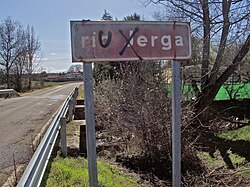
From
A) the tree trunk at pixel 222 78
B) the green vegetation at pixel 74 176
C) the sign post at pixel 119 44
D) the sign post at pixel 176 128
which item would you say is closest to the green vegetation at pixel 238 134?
the tree trunk at pixel 222 78

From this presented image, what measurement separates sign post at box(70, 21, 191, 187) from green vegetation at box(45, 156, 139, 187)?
1622mm

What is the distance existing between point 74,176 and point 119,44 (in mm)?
2493

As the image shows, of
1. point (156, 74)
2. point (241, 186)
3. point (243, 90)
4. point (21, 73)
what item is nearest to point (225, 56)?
point (243, 90)

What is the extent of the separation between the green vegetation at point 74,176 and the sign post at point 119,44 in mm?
1622

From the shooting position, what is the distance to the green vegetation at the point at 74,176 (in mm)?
4031

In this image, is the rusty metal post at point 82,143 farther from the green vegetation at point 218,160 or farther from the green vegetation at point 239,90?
the green vegetation at point 239,90

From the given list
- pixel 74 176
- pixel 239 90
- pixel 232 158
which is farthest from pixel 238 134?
pixel 74 176

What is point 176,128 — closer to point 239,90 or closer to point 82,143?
point 82,143

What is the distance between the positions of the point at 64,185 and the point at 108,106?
5.70 meters

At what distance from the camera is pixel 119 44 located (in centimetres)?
253

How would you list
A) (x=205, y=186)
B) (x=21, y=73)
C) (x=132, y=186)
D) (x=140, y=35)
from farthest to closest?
(x=21, y=73) → (x=205, y=186) → (x=132, y=186) → (x=140, y=35)

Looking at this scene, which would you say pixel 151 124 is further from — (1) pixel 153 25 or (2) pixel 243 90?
(2) pixel 243 90

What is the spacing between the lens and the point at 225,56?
12.2 metres

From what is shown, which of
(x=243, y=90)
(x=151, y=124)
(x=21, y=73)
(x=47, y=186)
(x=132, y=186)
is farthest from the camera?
(x=21, y=73)
